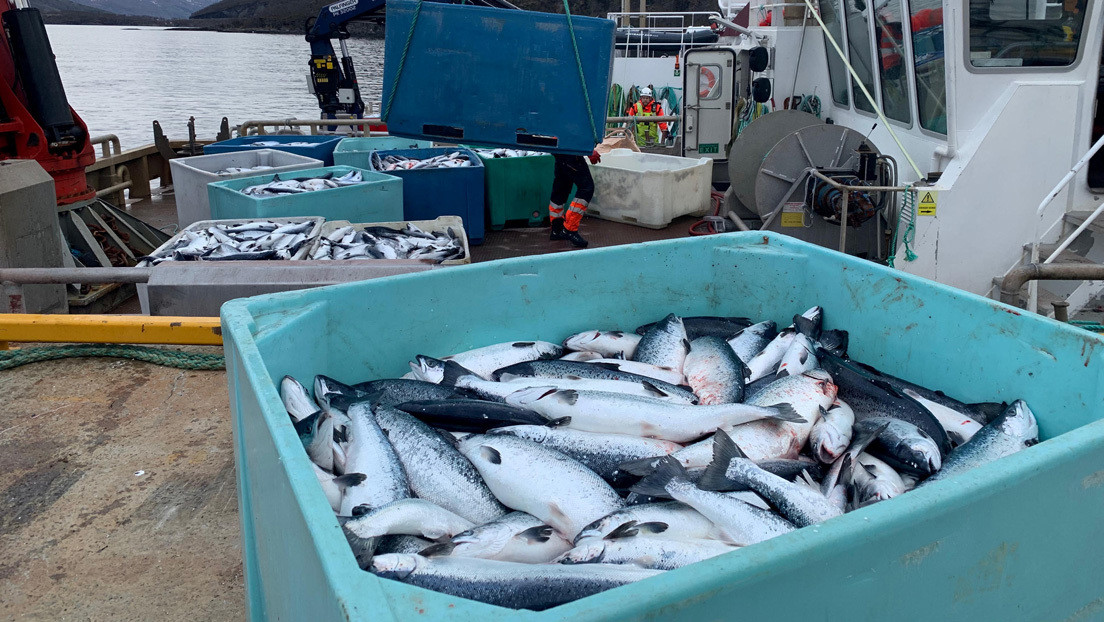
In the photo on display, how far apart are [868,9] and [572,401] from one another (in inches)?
268

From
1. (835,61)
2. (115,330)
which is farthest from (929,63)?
(115,330)

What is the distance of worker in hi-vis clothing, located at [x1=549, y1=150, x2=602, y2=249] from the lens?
909 centimetres

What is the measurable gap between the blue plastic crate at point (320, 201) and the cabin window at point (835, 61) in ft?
17.1

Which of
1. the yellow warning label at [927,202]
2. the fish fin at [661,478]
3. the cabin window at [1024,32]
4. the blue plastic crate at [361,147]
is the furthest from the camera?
the blue plastic crate at [361,147]

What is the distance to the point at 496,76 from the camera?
16.9 ft

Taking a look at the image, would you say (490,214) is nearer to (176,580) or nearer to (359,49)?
(176,580)

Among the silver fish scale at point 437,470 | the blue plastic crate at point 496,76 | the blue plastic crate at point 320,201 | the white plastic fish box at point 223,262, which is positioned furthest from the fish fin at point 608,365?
the blue plastic crate at point 320,201

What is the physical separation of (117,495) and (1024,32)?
6672 millimetres

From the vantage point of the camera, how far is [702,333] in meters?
3.07

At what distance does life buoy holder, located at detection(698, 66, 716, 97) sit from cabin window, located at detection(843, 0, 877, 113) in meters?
3.18

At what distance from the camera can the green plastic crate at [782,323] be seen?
3.92 feet

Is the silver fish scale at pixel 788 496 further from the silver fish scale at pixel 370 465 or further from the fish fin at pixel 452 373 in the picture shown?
the fish fin at pixel 452 373

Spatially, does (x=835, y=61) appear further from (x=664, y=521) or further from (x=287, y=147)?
(x=664, y=521)

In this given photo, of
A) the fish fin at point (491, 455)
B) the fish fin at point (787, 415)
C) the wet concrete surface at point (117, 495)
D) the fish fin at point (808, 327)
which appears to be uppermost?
the fish fin at point (808, 327)
